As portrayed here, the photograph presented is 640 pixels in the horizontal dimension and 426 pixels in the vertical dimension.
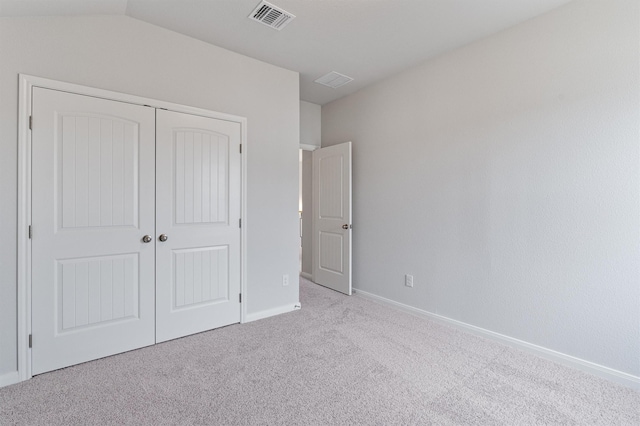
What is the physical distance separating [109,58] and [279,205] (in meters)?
1.93

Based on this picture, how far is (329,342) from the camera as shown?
2572 mm

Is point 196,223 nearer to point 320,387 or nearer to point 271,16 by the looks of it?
point 320,387

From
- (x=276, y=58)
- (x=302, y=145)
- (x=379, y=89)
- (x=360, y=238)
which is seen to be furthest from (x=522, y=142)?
(x=302, y=145)

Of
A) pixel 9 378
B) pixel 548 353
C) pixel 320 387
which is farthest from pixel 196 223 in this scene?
pixel 548 353

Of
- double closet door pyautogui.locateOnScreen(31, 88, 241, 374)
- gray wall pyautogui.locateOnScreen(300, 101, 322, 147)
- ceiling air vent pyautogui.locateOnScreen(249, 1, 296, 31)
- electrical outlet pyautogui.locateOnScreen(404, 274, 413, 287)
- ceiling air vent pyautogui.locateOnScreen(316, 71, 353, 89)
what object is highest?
ceiling air vent pyautogui.locateOnScreen(316, 71, 353, 89)

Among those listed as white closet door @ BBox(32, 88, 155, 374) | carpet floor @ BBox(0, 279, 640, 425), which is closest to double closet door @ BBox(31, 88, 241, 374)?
white closet door @ BBox(32, 88, 155, 374)

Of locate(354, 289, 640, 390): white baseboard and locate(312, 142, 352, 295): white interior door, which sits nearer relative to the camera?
locate(354, 289, 640, 390): white baseboard

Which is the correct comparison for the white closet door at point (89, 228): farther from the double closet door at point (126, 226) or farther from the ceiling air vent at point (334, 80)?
the ceiling air vent at point (334, 80)

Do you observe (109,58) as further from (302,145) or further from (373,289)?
(373,289)

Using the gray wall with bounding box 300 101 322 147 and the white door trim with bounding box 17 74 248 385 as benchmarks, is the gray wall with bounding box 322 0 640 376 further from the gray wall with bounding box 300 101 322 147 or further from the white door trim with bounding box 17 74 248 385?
the white door trim with bounding box 17 74 248 385

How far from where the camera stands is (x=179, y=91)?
265 centimetres

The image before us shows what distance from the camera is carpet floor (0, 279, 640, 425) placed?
1.66m

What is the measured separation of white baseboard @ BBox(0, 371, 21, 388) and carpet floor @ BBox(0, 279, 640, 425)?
50 millimetres

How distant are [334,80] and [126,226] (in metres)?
2.80
